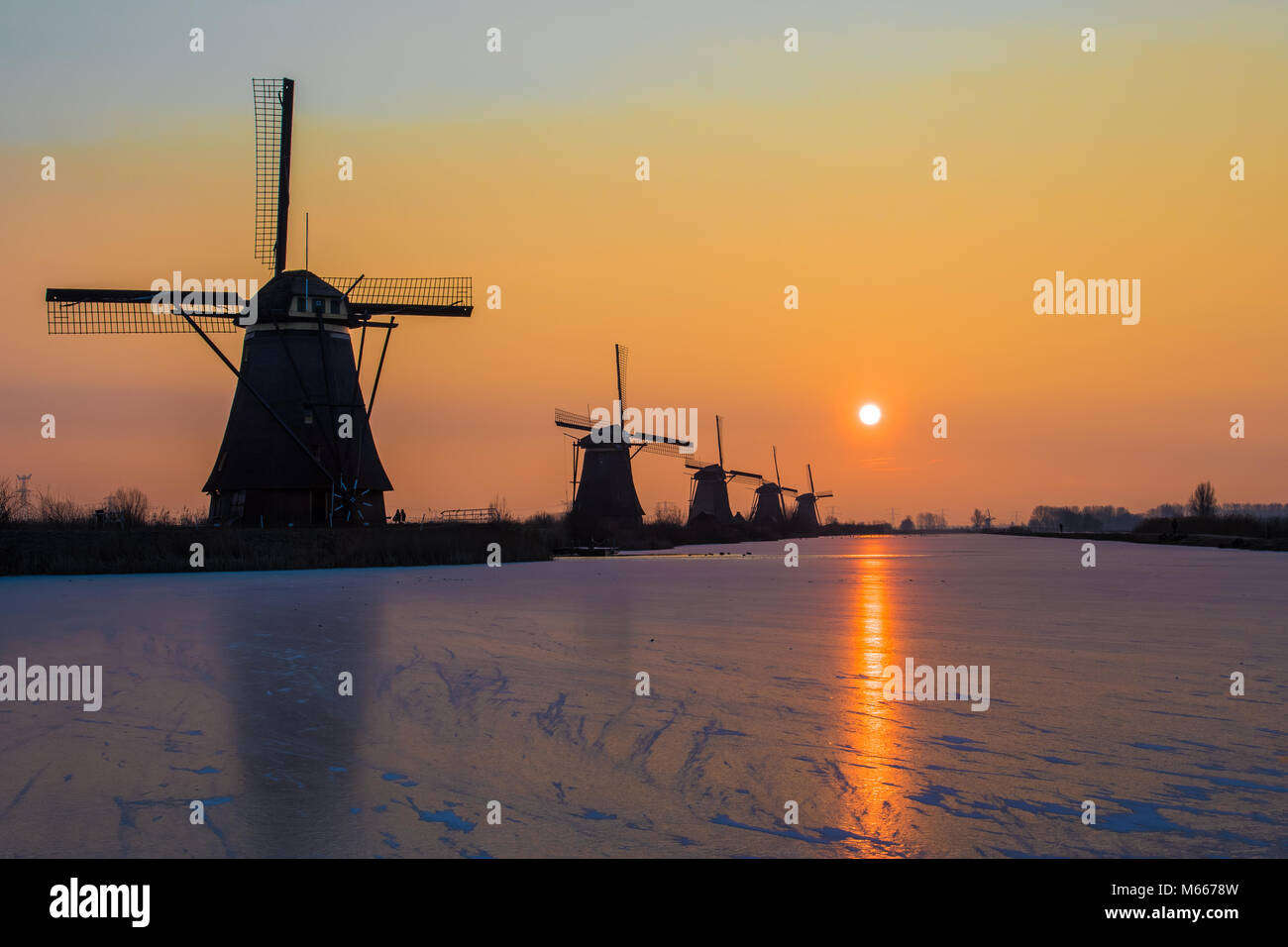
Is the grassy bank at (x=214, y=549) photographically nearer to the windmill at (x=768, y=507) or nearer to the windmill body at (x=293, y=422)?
the windmill body at (x=293, y=422)

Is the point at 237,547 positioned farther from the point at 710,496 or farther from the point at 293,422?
the point at 710,496

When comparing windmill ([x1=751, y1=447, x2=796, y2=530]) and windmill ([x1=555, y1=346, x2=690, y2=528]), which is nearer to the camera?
windmill ([x1=555, y1=346, x2=690, y2=528])

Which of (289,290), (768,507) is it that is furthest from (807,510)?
(289,290)

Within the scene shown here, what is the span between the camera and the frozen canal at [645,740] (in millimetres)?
5152

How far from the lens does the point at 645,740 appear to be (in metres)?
7.26

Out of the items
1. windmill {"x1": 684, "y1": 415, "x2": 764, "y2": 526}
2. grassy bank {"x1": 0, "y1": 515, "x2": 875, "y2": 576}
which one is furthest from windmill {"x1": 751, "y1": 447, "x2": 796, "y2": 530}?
grassy bank {"x1": 0, "y1": 515, "x2": 875, "y2": 576}

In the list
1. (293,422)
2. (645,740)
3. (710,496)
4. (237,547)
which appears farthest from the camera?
(710,496)

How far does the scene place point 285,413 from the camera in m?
34.0

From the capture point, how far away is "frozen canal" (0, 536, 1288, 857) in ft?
16.9

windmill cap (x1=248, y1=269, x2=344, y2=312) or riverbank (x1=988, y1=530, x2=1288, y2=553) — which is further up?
windmill cap (x1=248, y1=269, x2=344, y2=312)

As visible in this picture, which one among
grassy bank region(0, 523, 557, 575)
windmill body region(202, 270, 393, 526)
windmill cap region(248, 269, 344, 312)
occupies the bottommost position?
grassy bank region(0, 523, 557, 575)

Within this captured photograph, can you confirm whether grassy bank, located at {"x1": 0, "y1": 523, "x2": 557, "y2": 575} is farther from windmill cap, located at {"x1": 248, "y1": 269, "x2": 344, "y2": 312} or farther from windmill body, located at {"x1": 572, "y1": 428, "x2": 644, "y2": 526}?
windmill body, located at {"x1": 572, "y1": 428, "x2": 644, "y2": 526}
